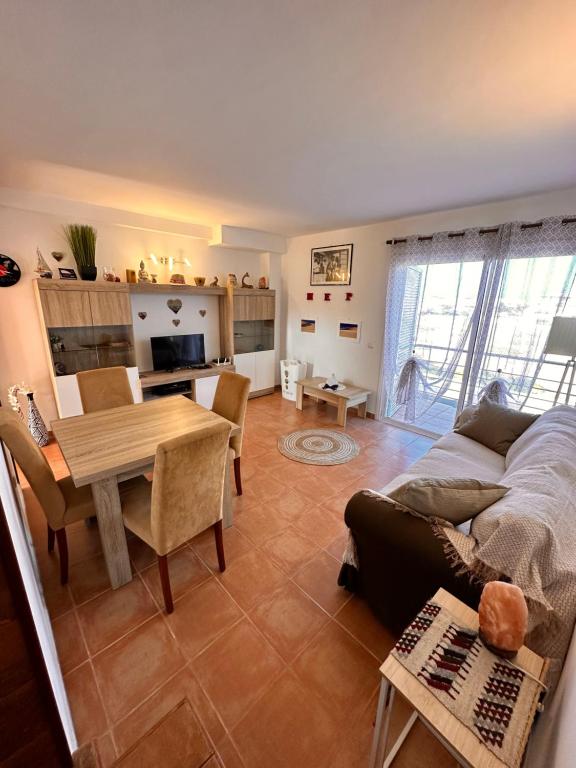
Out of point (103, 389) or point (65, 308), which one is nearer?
point (103, 389)

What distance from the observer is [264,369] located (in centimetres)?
516

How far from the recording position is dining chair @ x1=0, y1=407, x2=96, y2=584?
1.50 m

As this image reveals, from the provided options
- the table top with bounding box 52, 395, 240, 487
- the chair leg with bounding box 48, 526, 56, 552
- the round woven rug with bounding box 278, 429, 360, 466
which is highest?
the table top with bounding box 52, 395, 240, 487

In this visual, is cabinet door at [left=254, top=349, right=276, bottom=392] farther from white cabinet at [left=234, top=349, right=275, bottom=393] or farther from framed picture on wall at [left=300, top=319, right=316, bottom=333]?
framed picture on wall at [left=300, top=319, right=316, bottom=333]

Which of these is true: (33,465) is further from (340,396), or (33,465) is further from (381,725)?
(340,396)

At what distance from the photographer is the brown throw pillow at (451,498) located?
1.37 m

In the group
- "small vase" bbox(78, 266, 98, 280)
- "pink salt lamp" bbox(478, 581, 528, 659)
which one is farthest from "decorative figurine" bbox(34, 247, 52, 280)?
"pink salt lamp" bbox(478, 581, 528, 659)

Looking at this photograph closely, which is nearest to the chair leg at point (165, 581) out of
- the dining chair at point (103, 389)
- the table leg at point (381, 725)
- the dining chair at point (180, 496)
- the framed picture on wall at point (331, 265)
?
the dining chair at point (180, 496)

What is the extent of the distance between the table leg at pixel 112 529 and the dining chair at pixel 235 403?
0.90m

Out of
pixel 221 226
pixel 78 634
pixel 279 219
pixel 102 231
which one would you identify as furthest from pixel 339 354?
pixel 78 634

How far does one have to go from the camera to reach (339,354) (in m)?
4.68

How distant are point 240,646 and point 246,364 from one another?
3.78m

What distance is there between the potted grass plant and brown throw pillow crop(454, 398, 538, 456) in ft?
13.5

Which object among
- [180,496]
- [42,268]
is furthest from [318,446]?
[42,268]
